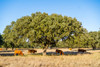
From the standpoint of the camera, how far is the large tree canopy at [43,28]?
23.2 metres

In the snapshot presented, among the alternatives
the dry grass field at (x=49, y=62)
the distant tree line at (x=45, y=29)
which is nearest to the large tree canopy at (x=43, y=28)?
the distant tree line at (x=45, y=29)

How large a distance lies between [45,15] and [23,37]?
7250mm

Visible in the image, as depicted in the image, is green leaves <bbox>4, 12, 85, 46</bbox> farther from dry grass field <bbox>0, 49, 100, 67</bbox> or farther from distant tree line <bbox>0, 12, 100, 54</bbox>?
dry grass field <bbox>0, 49, 100, 67</bbox>

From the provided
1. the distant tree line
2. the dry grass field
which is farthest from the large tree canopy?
the dry grass field

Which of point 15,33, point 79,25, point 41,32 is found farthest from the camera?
point 79,25

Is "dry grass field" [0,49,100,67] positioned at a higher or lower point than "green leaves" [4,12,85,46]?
lower

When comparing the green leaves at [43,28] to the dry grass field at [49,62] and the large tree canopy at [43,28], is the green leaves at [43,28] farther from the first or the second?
the dry grass field at [49,62]

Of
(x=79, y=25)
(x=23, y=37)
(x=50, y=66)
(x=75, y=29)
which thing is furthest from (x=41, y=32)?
(x=50, y=66)

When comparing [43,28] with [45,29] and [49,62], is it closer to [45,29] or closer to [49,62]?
[45,29]

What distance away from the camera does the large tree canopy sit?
2317cm

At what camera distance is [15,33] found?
25.2 m

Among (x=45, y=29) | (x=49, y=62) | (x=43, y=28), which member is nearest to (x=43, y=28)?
(x=43, y=28)

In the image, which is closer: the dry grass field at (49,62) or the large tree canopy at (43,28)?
the dry grass field at (49,62)

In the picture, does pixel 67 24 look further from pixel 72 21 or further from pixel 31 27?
pixel 31 27
